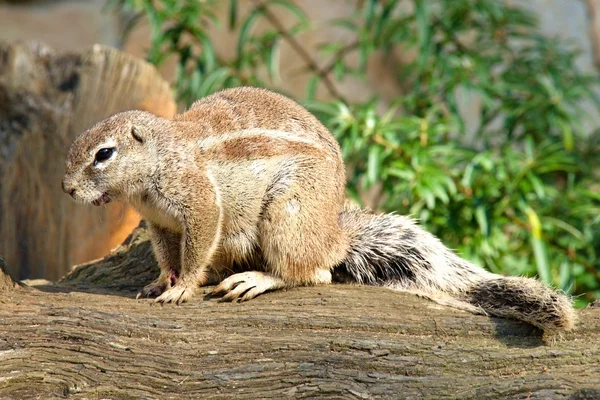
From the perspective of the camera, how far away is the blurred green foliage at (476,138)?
617 cm

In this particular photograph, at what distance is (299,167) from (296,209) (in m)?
0.21

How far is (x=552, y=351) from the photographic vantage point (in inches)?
133

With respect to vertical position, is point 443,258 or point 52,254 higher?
point 443,258

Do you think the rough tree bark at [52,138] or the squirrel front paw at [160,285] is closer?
the squirrel front paw at [160,285]

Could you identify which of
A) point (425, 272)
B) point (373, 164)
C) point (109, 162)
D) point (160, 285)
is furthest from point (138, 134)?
point (373, 164)

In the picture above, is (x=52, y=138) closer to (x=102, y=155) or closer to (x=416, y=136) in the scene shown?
(x=102, y=155)

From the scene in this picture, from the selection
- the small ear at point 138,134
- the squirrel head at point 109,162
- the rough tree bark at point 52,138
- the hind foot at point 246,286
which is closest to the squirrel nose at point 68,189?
the squirrel head at point 109,162

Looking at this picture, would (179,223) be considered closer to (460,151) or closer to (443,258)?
(443,258)

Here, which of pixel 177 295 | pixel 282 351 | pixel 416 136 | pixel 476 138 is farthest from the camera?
pixel 476 138

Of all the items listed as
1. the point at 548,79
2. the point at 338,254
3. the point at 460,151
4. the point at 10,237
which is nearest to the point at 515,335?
the point at 338,254

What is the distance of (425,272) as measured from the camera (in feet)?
12.9

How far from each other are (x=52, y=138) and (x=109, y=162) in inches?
82.8

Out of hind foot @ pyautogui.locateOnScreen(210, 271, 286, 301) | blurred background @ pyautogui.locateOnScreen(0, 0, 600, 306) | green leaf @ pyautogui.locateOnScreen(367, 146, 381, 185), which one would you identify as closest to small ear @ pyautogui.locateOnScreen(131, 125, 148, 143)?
hind foot @ pyautogui.locateOnScreen(210, 271, 286, 301)

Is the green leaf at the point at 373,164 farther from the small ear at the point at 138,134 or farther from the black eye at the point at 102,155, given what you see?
the black eye at the point at 102,155
